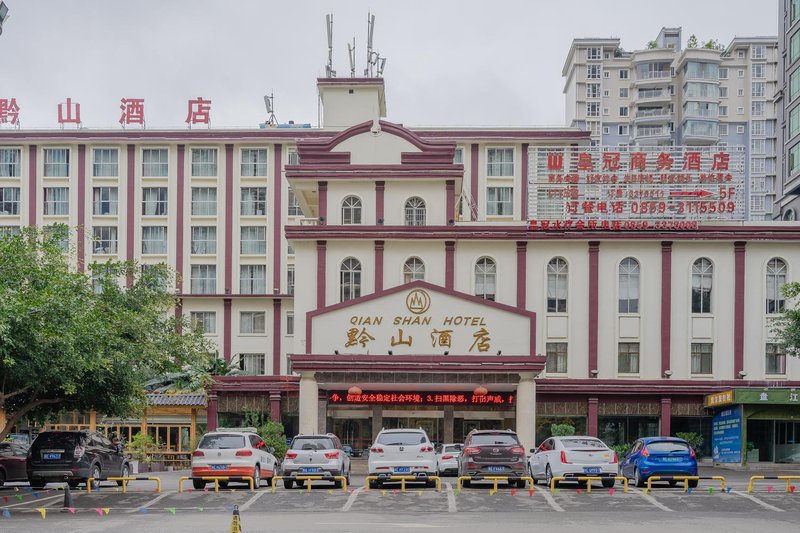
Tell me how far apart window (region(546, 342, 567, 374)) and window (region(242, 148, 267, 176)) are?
33722 mm

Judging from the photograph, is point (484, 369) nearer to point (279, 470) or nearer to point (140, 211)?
point (279, 470)

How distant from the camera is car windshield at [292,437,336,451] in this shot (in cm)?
2972

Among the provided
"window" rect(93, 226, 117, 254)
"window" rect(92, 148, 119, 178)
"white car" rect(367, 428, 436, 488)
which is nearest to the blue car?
"white car" rect(367, 428, 436, 488)

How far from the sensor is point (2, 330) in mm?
24031

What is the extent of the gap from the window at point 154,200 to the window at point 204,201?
2.01 meters

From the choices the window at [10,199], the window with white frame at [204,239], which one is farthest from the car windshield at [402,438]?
the window at [10,199]

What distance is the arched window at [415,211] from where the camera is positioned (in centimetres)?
5328

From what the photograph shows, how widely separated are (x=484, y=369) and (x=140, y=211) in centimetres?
4264

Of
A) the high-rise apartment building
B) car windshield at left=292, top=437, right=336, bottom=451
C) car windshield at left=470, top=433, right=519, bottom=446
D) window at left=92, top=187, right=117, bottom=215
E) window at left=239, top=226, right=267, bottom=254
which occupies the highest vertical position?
the high-rise apartment building

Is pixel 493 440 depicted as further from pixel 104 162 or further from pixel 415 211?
pixel 104 162

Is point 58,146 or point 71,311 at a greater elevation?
point 58,146

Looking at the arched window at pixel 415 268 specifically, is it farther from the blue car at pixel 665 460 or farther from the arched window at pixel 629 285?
the blue car at pixel 665 460

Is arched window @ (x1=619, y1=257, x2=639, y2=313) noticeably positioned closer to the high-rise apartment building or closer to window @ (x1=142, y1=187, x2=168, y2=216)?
window @ (x1=142, y1=187, x2=168, y2=216)

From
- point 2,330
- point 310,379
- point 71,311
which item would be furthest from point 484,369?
point 2,330
